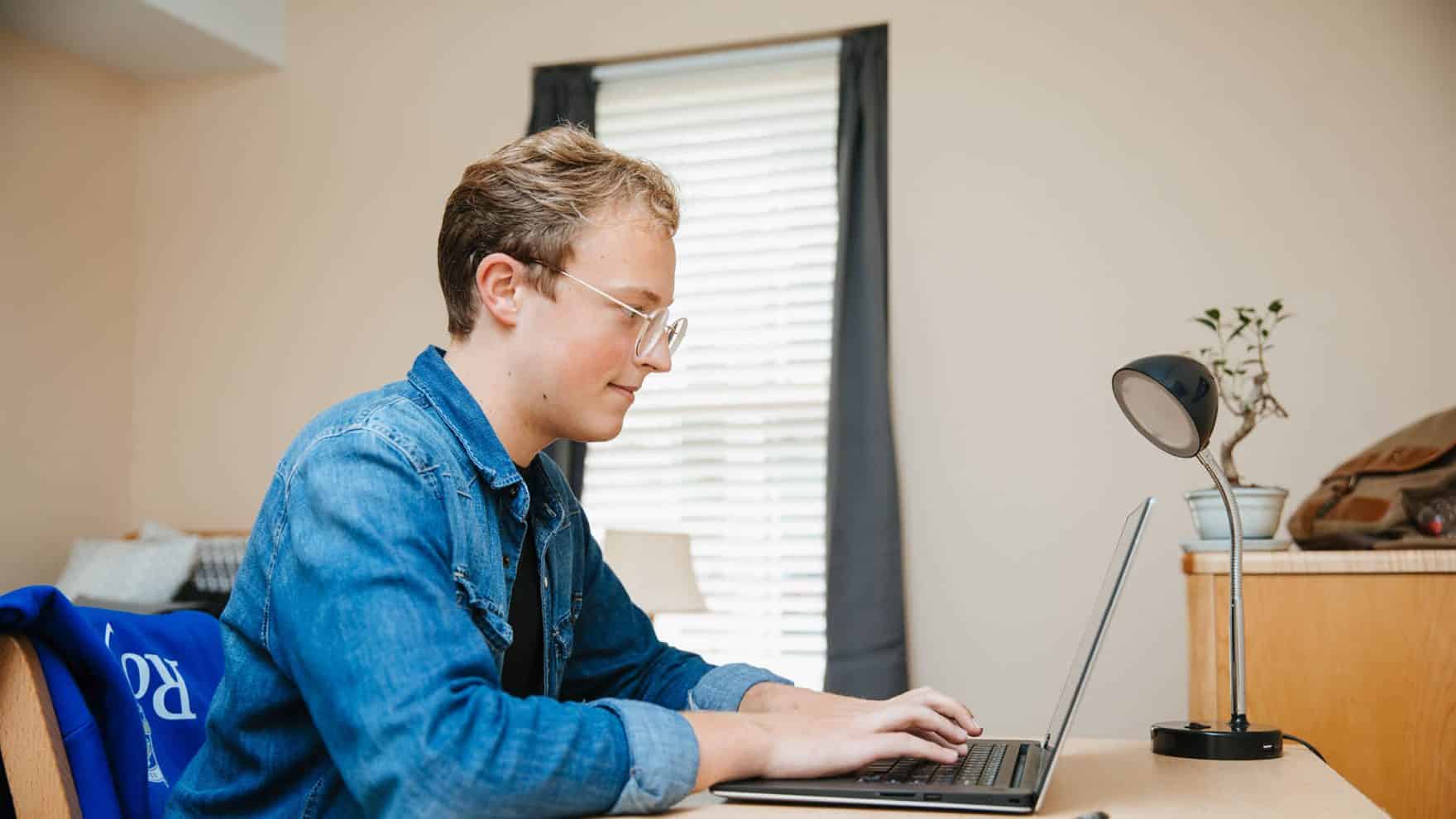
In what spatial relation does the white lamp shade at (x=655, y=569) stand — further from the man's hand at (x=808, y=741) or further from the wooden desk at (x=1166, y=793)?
the man's hand at (x=808, y=741)

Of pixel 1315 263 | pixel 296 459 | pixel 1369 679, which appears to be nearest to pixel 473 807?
pixel 296 459

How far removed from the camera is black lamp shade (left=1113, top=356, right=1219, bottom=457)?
1.38 metres

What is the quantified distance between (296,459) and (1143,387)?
910 mm

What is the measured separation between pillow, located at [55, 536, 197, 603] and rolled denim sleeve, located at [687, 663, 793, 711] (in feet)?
8.87

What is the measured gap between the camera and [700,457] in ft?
12.4

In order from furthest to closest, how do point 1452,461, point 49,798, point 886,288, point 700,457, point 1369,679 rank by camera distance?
point 700,457 → point 886,288 → point 1452,461 → point 1369,679 → point 49,798

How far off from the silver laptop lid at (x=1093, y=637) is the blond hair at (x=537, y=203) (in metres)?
0.59

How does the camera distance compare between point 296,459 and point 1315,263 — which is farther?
point 1315,263

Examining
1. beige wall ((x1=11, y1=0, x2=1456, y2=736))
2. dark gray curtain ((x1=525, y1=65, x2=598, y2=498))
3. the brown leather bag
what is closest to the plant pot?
the brown leather bag

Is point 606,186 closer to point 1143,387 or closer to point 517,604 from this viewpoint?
point 517,604

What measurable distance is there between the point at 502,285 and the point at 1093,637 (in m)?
0.70

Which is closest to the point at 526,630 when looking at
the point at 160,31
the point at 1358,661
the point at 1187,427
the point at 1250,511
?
the point at 1187,427

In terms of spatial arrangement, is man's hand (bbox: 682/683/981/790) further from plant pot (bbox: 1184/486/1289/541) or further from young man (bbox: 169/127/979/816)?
plant pot (bbox: 1184/486/1289/541)

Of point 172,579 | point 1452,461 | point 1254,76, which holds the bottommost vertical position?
point 172,579
